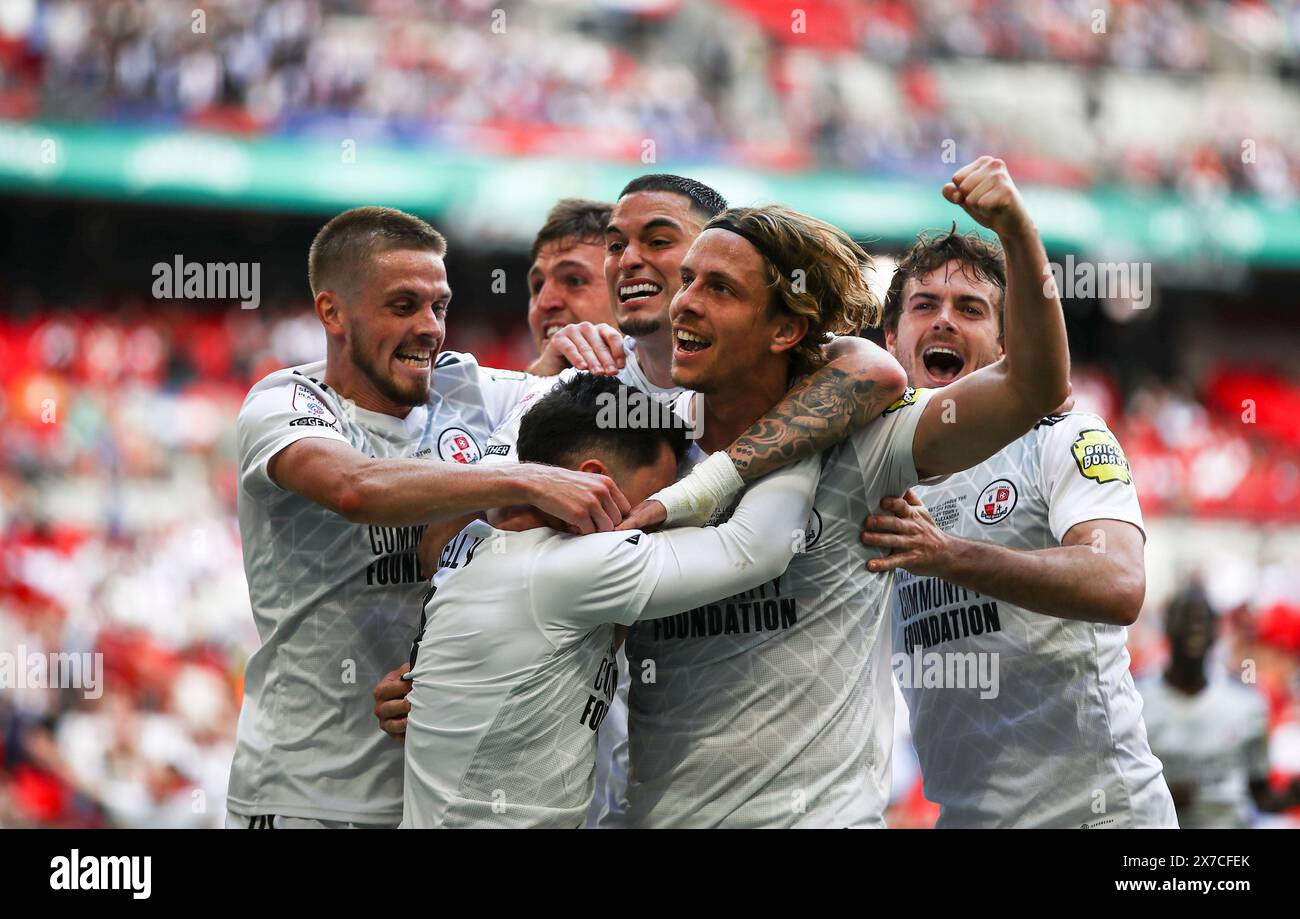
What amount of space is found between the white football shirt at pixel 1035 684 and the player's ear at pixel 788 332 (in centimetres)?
93

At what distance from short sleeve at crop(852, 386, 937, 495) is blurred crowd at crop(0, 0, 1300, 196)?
42.4ft

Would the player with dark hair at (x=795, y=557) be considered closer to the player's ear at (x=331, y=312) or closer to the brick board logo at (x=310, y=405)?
the brick board logo at (x=310, y=405)

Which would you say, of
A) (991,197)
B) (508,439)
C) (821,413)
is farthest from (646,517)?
(991,197)

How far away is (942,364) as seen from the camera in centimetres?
417

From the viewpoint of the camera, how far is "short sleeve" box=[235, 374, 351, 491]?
10.7 feet

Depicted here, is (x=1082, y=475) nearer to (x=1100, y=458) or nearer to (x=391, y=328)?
(x=1100, y=458)

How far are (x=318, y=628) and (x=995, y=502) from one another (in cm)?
179

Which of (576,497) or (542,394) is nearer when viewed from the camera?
(576,497)

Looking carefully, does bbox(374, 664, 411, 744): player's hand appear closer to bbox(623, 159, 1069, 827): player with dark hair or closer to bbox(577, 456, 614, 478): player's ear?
bbox(623, 159, 1069, 827): player with dark hair

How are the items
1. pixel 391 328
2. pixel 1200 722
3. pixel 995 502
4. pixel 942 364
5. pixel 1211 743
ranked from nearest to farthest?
pixel 391 328 → pixel 995 502 → pixel 942 364 → pixel 1211 743 → pixel 1200 722

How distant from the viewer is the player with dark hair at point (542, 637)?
2678 millimetres

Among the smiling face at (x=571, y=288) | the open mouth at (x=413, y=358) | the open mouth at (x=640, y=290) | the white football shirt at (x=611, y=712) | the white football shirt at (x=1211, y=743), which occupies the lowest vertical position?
the white football shirt at (x=1211, y=743)

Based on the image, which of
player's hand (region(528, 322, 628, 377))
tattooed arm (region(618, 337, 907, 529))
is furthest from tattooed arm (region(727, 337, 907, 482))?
player's hand (region(528, 322, 628, 377))

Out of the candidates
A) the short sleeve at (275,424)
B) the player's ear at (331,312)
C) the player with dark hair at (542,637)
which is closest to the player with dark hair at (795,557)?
the player with dark hair at (542,637)
